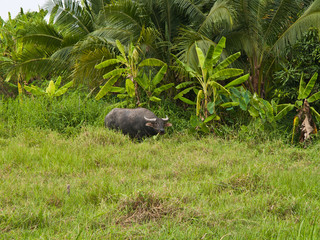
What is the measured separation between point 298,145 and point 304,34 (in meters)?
2.59

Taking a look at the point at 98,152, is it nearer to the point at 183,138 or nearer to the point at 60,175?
the point at 60,175

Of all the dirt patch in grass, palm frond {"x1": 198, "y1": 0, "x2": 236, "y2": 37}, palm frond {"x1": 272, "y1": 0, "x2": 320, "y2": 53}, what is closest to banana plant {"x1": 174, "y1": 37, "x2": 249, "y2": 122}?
palm frond {"x1": 198, "y1": 0, "x2": 236, "y2": 37}

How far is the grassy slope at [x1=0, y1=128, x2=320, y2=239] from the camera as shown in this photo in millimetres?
2707

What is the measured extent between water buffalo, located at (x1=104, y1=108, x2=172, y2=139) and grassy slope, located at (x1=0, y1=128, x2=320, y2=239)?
689 mm

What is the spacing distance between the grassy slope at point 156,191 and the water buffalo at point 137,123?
689 millimetres

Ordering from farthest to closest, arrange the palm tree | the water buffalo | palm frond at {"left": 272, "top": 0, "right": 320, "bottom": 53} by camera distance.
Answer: the palm tree → palm frond at {"left": 272, "top": 0, "right": 320, "bottom": 53} → the water buffalo

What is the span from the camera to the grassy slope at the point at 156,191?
2707mm

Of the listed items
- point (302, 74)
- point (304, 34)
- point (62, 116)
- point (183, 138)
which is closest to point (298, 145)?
point (302, 74)

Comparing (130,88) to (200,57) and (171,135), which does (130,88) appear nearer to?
(171,135)

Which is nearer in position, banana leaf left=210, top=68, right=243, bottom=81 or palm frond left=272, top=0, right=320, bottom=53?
banana leaf left=210, top=68, right=243, bottom=81

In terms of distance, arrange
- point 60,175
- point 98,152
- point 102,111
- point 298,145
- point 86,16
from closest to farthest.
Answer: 1. point 60,175
2. point 98,152
3. point 298,145
4. point 102,111
5. point 86,16

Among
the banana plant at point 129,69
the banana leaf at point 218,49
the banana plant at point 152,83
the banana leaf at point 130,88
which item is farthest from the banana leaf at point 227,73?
the banana leaf at point 130,88

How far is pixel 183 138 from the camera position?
A: 659 centimetres

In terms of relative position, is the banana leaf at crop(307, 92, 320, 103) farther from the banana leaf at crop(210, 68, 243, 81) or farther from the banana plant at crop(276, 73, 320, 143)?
the banana leaf at crop(210, 68, 243, 81)
